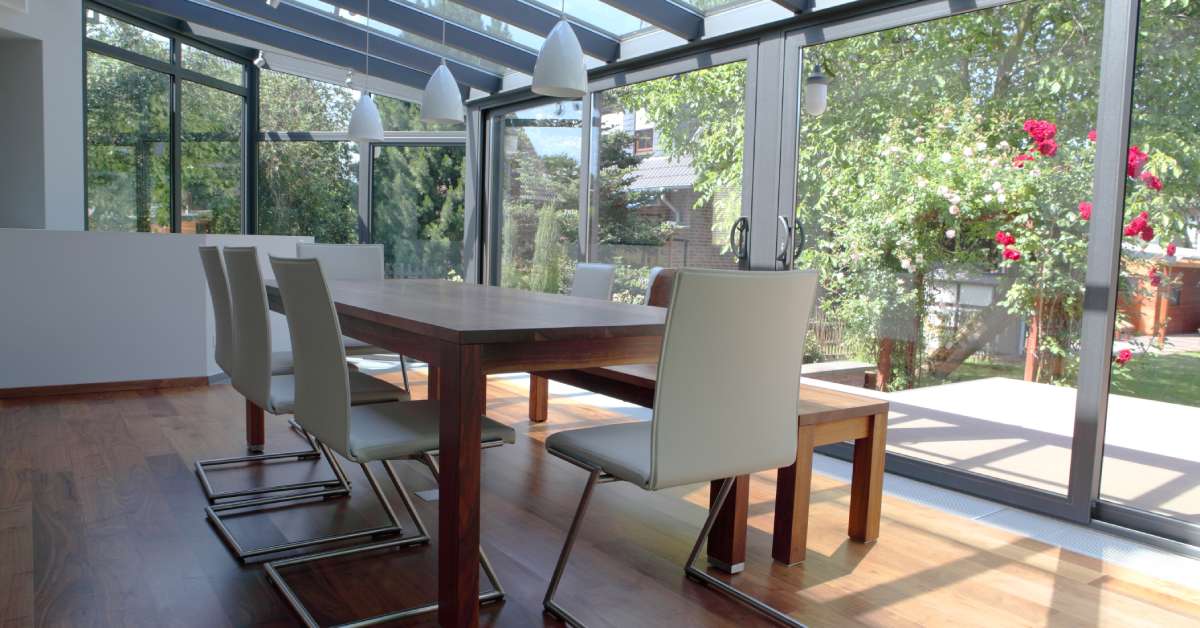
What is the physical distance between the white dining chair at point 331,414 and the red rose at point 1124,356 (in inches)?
88.7

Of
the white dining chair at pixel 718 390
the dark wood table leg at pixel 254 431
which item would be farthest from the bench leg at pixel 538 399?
the white dining chair at pixel 718 390

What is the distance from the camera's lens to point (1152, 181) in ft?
9.84

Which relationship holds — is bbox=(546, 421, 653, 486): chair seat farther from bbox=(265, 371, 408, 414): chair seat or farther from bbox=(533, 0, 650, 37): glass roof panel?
bbox=(533, 0, 650, 37): glass roof panel

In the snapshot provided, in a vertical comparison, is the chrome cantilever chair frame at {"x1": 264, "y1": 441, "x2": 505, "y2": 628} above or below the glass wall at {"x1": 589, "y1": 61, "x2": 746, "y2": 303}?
below

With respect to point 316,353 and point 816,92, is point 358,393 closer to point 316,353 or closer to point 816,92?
point 316,353

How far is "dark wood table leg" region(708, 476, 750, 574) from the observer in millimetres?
2521

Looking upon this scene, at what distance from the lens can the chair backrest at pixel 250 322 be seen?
2609mm

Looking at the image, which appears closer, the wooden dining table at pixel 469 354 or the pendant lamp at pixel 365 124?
the wooden dining table at pixel 469 354

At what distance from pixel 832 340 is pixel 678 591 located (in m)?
2.09

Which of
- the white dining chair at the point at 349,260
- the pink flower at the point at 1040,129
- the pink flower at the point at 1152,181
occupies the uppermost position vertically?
the pink flower at the point at 1040,129

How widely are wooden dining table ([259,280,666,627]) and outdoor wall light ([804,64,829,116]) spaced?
6.77 feet

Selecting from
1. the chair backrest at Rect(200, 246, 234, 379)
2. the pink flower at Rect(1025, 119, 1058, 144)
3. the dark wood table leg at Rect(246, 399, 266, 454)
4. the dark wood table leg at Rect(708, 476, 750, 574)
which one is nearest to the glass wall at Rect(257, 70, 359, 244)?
the dark wood table leg at Rect(246, 399, 266, 454)

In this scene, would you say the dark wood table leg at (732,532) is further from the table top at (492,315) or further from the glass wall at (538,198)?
the glass wall at (538,198)

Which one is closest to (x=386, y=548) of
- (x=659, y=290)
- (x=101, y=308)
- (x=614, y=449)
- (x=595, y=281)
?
(x=614, y=449)
